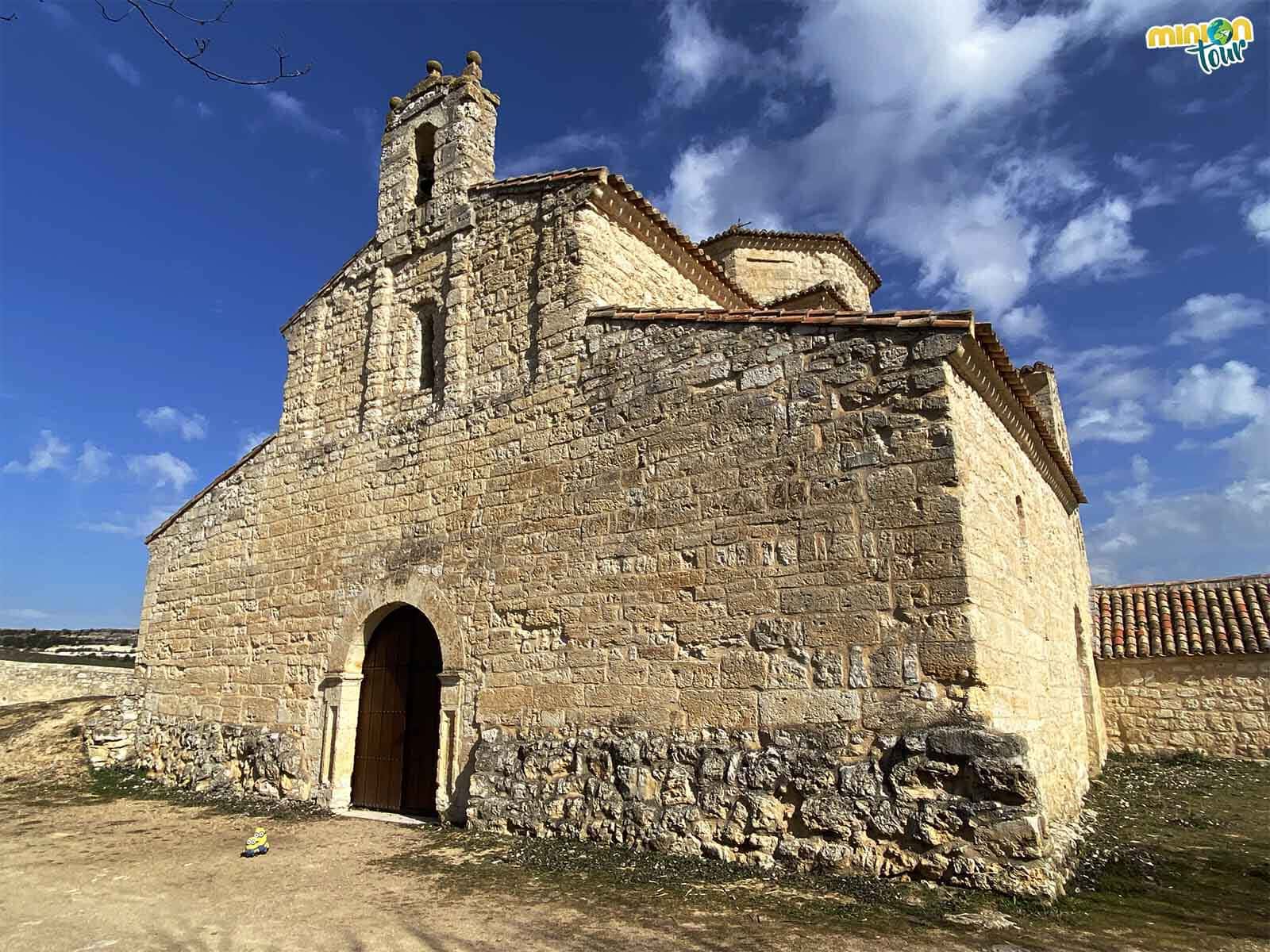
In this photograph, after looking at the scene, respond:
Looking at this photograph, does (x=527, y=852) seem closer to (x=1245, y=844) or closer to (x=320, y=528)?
(x=320, y=528)

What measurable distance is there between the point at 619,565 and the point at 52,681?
612 inches

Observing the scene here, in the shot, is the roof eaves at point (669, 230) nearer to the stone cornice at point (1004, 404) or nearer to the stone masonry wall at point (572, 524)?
the stone masonry wall at point (572, 524)

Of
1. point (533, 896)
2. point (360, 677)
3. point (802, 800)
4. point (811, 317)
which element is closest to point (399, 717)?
point (360, 677)

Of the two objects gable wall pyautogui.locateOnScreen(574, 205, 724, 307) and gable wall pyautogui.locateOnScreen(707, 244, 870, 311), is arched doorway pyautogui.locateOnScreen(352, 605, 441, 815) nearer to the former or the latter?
gable wall pyautogui.locateOnScreen(574, 205, 724, 307)

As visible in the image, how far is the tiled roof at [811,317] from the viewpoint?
5.59 metres

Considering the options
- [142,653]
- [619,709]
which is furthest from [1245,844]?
[142,653]

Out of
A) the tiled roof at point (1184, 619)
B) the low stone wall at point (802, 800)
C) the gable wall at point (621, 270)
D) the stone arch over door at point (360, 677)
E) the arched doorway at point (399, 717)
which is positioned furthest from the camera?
the tiled roof at point (1184, 619)

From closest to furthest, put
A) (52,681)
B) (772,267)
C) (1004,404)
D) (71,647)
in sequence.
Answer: (1004,404), (772,267), (52,681), (71,647)

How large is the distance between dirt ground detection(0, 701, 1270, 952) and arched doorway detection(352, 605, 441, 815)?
67 cm

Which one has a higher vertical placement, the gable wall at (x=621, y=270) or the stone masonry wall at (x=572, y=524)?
the gable wall at (x=621, y=270)

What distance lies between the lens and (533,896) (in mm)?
5082

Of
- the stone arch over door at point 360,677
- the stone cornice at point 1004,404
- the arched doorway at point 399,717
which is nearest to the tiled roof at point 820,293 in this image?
the stone cornice at point 1004,404

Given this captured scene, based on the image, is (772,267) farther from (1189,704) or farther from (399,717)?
(399,717)

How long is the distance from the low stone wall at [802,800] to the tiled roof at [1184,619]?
311 inches
